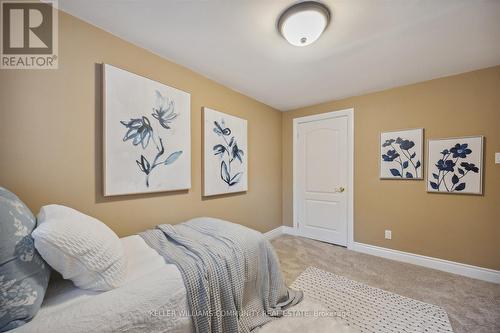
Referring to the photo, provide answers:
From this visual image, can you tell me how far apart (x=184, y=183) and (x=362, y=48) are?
2.18 meters

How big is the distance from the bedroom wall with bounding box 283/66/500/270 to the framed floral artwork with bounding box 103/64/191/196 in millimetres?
2457

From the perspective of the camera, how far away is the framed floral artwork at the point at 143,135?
154 centimetres

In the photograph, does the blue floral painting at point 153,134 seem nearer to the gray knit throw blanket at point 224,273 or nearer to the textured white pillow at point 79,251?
the gray knit throw blanket at point 224,273

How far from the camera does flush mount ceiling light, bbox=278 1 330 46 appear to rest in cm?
130

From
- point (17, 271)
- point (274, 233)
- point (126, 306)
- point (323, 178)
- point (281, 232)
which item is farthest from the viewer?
point (281, 232)

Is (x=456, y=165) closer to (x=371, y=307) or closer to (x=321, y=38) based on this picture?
(x=371, y=307)

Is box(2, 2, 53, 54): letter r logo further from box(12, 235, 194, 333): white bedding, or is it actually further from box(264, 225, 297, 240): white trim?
box(264, 225, 297, 240): white trim

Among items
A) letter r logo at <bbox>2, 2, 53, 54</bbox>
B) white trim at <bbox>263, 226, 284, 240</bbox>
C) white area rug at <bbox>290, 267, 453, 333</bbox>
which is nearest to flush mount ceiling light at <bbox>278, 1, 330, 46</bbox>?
letter r logo at <bbox>2, 2, 53, 54</bbox>

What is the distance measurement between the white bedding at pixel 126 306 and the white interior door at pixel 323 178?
8.66 feet

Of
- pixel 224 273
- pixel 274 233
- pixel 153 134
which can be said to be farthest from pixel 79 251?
pixel 274 233

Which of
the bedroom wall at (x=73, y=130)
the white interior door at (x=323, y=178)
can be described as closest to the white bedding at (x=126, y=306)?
the bedroom wall at (x=73, y=130)

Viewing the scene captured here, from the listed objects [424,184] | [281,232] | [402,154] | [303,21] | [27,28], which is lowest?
[281,232]

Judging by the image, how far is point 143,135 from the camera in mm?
1715

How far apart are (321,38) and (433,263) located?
290 centimetres
